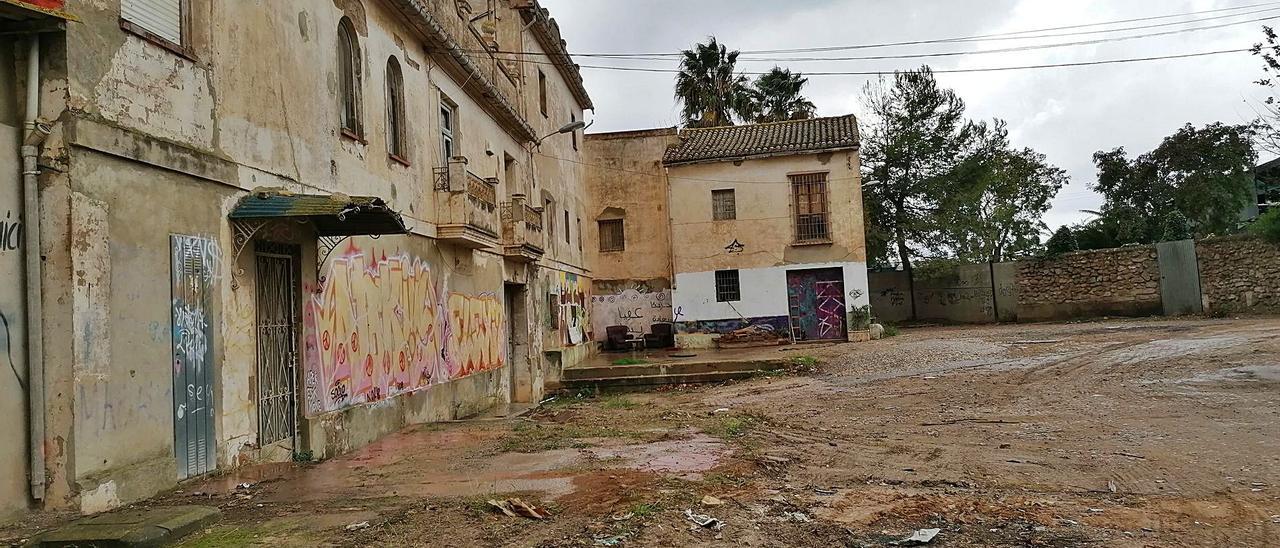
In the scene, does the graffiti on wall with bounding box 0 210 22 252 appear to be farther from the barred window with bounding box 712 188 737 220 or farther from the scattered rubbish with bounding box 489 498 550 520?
the barred window with bounding box 712 188 737 220

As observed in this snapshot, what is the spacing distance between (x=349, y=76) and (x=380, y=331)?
3.15 metres

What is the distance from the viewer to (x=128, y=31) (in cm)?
609

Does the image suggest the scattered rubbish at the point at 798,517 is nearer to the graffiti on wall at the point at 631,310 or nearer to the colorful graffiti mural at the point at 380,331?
the colorful graffiti mural at the point at 380,331

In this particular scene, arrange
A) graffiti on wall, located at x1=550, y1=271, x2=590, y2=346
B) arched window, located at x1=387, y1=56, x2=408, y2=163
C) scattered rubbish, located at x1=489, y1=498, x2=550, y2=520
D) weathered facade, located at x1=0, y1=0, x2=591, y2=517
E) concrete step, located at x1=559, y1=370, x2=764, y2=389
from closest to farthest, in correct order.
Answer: weathered facade, located at x1=0, y1=0, x2=591, y2=517
scattered rubbish, located at x1=489, y1=498, x2=550, y2=520
arched window, located at x1=387, y1=56, x2=408, y2=163
concrete step, located at x1=559, y1=370, x2=764, y2=389
graffiti on wall, located at x1=550, y1=271, x2=590, y2=346

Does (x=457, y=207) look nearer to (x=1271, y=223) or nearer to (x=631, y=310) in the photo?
(x=631, y=310)

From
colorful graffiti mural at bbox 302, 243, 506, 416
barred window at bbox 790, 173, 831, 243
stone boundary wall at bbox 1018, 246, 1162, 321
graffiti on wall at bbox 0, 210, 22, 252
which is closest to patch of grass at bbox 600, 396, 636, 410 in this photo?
colorful graffiti mural at bbox 302, 243, 506, 416

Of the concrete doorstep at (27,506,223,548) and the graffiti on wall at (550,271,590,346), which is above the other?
the graffiti on wall at (550,271,590,346)

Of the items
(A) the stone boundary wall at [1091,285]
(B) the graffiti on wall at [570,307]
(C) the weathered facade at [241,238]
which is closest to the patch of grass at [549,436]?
(C) the weathered facade at [241,238]

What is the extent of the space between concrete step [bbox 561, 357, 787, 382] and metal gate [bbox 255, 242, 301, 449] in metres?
10.6

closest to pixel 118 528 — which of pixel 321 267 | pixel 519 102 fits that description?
pixel 321 267

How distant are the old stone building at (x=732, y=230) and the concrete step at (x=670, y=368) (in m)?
6.60

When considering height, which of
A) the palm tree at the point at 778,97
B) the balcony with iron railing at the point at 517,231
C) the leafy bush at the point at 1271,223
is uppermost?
the palm tree at the point at 778,97

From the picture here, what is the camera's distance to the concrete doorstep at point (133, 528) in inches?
182

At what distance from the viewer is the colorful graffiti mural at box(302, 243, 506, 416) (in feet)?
28.4
